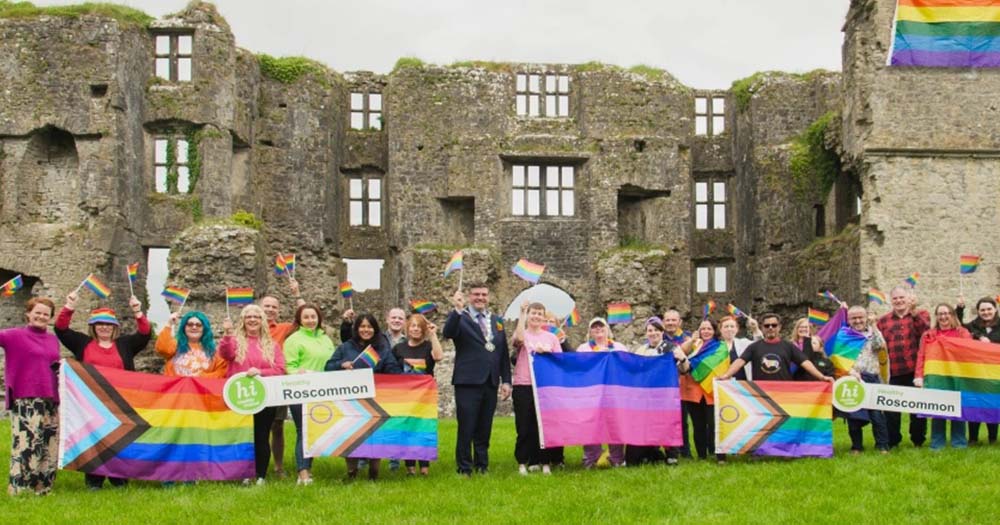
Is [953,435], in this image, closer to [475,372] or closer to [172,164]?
[475,372]

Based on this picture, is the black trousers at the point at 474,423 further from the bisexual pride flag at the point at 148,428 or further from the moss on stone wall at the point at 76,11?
the moss on stone wall at the point at 76,11

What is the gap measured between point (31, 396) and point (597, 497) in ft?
21.1

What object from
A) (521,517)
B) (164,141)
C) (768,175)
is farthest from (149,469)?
(768,175)

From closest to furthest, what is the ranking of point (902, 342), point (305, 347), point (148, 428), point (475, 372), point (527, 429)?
point (148, 428)
point (475, 372)
point (305, 347)
point (527, 429)
point (902, 342)

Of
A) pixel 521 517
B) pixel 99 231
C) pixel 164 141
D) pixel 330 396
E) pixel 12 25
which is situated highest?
pixel 12 25

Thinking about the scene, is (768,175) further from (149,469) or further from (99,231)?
(149,469)

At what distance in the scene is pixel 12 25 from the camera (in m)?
34.2

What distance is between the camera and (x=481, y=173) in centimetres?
3816

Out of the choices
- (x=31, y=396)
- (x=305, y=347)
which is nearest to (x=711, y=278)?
(x=305, y=347)

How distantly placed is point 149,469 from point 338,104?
85.8 ft

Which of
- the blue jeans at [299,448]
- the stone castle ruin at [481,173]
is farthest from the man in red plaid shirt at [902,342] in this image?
the stone castle ruin at [481,173]

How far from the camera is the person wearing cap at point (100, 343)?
48.8ft

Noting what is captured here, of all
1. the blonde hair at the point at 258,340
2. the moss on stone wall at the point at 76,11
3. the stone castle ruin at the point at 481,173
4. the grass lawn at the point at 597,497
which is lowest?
the grass lawn at the point at 597,497

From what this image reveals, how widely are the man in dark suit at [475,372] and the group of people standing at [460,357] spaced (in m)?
0.02
